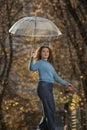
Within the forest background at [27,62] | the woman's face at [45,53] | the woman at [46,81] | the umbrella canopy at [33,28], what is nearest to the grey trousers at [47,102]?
the woman at [46,81]

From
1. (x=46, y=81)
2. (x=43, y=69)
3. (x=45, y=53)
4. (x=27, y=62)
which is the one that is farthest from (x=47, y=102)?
(x=27, y=62)

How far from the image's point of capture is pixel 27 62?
89.4 feet

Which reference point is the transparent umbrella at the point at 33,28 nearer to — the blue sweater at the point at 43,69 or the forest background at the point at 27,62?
the blue sweater at the point at 43,69

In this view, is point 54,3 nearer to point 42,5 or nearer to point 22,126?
point 42,5

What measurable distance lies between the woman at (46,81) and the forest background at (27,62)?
10.5 meters

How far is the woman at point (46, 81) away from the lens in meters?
9.21

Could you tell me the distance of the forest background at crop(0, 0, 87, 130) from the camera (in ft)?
72.9

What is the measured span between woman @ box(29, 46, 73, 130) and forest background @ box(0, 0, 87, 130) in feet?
34.4

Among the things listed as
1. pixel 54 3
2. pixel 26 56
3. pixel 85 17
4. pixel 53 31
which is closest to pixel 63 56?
pixel 26 56

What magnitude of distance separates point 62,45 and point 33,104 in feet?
20.7

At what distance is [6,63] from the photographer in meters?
26.8

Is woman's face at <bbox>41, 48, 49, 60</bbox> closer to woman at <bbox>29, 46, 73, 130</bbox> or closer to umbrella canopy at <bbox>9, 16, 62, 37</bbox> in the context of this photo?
woman at <bbox>29, 46, 73, 130</bbox>

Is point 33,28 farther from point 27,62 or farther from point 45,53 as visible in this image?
point 27,62

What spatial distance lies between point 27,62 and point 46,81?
1792cm
